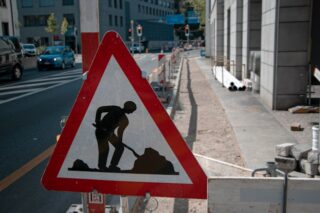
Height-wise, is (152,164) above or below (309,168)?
above

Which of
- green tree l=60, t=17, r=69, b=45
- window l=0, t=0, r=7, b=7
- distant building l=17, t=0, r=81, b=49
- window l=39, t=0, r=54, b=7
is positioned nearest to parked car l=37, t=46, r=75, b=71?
window l=0, t=0, r=7, b=7

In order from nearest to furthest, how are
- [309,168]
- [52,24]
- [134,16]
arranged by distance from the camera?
1. [309,168]
2. [52,24]
3. [134,16]

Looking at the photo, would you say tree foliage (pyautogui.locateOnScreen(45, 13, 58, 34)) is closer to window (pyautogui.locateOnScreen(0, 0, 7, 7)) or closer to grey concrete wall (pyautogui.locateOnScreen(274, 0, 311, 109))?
window (pyautogui.locateOnScreen(0, 0, 7, 7))

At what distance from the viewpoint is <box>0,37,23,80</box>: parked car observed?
18453 mm

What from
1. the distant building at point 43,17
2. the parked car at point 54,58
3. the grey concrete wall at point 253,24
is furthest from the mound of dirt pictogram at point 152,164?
the distant building at point 43,17

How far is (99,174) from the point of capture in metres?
2.43

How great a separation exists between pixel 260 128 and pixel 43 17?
71.7 meters

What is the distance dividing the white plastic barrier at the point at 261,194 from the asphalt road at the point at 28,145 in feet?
7.96

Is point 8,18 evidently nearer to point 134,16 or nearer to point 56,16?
point 56,16

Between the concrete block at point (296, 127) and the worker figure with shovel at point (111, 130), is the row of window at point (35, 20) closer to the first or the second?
the concrete block at point (296, 127)

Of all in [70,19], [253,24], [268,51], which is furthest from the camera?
[70,19]

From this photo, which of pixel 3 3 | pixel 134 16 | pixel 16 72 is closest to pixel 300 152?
pixel 16 72

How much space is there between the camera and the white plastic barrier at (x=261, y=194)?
273 centimetres

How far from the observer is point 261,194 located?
109 inches
